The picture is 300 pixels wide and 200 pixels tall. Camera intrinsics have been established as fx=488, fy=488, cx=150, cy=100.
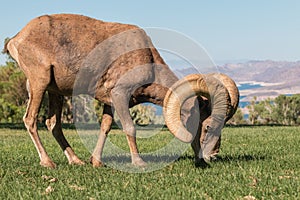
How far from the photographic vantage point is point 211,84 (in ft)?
26.5

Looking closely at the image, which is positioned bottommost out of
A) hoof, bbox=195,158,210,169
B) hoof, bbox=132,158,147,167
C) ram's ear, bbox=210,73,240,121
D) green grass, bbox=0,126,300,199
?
hoof, bbox=132,158,147,167

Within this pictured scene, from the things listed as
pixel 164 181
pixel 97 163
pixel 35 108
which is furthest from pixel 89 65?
pixel 164 181

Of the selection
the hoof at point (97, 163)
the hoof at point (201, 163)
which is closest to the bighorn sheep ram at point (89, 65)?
the hoof at point (97, 163)

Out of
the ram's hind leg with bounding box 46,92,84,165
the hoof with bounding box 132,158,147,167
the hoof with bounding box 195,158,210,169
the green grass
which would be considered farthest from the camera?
the ram's hind leg with bounding box 46,92,84,165

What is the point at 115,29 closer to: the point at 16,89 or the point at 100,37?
the point at 100,37

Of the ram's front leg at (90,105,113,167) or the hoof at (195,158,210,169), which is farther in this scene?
the ram's front leg at (90,105,113,167)

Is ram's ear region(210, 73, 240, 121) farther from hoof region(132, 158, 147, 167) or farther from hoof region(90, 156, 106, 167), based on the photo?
hoof region(90, 156, 106, 167)

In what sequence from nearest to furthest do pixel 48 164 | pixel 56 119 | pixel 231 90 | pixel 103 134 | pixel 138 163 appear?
pixel 231 90 < pixel 48 164 < pixel 138 163 < pixel 103 134 < pixel 56 119

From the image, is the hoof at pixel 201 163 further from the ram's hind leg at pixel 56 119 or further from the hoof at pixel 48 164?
the ram's hind leg at pixel 56 119

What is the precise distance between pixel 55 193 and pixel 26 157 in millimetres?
4390

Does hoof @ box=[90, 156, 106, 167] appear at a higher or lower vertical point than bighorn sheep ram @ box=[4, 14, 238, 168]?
lower

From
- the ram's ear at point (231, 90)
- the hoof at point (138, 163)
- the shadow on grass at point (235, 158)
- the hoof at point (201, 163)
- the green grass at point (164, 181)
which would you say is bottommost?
the shadow on grass at point (235, 158)

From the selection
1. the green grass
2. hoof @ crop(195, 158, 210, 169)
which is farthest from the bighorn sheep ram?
hoof @ crop(195, 158, 210, 169)

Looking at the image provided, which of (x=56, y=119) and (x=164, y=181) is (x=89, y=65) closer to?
(x=56, y=119)
